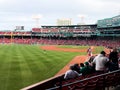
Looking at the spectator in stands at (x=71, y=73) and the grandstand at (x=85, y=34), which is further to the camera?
the grandstand at (x=85, y=34)

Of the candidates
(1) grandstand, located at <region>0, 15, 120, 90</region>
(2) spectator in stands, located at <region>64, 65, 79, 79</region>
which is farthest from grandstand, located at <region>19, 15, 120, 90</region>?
(2) spectator in stands, located at <region>64, 65, 79, 79</region>

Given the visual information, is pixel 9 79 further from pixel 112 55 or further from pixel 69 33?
pixel 69 33

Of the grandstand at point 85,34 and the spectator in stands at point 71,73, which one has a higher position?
the spectator in stands at point 71,73

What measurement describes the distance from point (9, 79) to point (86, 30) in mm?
100344

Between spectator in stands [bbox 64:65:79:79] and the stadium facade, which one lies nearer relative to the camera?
spectator in stands [bbox 64:65:79:79]

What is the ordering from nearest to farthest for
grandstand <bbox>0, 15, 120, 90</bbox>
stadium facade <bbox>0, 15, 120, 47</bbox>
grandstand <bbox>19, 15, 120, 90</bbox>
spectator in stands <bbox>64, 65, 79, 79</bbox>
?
1. spectator in stands <bbox>64, 65, 79, 79</bbox>
2. grandstand <bbox>19, 15, 120, 90</bbox>
3. grandstand <bbox>0, 15, 120, 90</bbox>
4. stadium facade <bbox>0, 15, 120, 47</bbox>

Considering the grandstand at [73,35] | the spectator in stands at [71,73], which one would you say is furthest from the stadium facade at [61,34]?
the spectator in stands at [71,73]

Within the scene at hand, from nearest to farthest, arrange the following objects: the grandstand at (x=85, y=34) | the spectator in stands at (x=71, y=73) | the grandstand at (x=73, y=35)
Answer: the spectator in stands at (x=71, y=73), the grandstand at (x=85, y=34), the grandstand at (x=73, y=35)

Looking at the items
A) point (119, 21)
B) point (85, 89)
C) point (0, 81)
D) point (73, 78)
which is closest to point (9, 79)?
point (0, 81)

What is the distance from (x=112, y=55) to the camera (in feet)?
51.7

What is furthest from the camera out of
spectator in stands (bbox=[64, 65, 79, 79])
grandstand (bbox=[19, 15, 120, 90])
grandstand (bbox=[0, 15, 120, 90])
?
grandstand (bbox=[0, 15, 120, 90])

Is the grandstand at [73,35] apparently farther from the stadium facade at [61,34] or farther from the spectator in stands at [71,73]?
the spectator in stands at [71,73]

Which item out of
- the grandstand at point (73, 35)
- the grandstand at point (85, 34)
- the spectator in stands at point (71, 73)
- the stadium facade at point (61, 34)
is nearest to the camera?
the spectator in stands at point (71, 73)

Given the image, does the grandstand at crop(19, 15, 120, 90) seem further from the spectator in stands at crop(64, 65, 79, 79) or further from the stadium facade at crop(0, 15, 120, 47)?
the spectator in stands at crop(64, 65, 79, 79)
